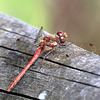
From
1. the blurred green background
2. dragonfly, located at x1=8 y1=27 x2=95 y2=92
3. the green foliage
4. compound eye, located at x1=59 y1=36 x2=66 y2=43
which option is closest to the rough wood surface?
dragonfly, located at x1=8 y1=27 x2=95 y2=92

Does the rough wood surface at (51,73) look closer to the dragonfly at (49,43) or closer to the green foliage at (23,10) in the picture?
the dragonfly at (49,43)

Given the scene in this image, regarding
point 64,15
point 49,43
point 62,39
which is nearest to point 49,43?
point 49,43

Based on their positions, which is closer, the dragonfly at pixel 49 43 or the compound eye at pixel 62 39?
the dragonfly at pixel 49 43

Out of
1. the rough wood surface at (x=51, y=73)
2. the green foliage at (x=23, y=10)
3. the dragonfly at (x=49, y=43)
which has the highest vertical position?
the green foliage at (x=23, y=10)

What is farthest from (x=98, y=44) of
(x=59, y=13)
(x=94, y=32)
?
(x=59, y=13)

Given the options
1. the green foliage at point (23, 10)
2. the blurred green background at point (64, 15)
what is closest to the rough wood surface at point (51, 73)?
the green foliage at point (23, 10)

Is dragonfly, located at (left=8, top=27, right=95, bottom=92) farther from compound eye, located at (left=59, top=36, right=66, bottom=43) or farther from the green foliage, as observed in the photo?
the green foliage

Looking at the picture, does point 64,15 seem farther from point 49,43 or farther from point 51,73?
point 51,73
